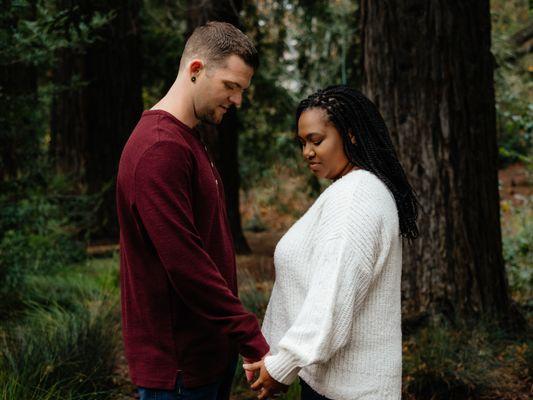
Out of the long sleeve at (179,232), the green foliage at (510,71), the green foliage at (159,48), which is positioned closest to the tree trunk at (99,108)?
the green foliage at (159,48)

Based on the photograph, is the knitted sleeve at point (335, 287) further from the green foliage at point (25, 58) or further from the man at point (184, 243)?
the green foliage at point (25, 58)

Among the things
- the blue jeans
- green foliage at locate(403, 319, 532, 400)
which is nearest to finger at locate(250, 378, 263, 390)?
the blue jeans

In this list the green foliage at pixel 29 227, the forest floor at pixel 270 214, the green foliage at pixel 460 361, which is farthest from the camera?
the forest floor at pixel 270 214

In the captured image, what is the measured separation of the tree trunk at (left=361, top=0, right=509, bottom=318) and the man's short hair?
8.72ft

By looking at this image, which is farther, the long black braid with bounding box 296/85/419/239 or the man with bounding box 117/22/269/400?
the long black braid with bounding box 296/85/419/239

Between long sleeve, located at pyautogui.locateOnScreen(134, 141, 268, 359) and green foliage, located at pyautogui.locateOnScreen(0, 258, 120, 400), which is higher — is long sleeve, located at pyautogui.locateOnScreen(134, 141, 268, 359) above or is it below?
above

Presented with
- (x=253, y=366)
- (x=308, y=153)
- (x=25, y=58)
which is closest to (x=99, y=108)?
(x=25, y=58)

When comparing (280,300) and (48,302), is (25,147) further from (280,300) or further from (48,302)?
(280,300)

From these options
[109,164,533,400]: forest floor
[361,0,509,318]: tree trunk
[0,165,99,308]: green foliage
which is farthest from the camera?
[109,164,533,400]: forest floor

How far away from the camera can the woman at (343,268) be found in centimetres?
213

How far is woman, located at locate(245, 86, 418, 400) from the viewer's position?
213cm

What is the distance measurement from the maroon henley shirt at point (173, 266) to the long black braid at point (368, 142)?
0.53 m

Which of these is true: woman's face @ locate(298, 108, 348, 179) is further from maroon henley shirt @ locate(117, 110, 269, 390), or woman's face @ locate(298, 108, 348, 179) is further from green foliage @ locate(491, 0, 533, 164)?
green foliage @ locate(491, 0, 533, 164)

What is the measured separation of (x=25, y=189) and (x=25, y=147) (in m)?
0.46
